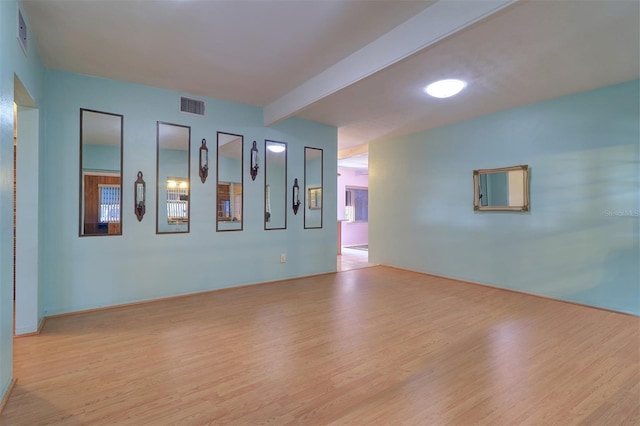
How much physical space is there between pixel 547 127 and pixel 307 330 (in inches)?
155

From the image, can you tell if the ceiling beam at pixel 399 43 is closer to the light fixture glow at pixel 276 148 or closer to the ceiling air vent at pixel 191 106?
the light fixture glow at pixel 276 148

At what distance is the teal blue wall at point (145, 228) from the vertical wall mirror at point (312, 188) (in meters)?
0.18

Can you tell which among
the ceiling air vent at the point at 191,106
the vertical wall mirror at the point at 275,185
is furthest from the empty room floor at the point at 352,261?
the ceiling air vent at the point at 191,106

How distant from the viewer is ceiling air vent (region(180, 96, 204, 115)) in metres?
3.92

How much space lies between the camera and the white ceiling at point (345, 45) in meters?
2.23

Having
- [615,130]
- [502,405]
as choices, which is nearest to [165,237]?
[502,405]

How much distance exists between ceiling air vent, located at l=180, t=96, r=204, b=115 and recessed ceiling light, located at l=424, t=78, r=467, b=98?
9.30ft

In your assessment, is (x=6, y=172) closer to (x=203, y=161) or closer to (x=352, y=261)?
(x=203, y=161)

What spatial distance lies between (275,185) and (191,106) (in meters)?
1.55

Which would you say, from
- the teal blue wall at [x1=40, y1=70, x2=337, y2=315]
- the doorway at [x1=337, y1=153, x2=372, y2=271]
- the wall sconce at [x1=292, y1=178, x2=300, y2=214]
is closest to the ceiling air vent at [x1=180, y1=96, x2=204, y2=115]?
the teal blue wall at [x1=40, y1=70, x2=337, y2=315]

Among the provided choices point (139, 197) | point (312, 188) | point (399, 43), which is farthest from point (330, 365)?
point (312, 188)

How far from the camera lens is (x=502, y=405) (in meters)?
1.78

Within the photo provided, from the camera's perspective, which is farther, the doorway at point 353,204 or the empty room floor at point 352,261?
the doorway at point 353,204

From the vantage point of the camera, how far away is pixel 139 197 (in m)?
3.61
